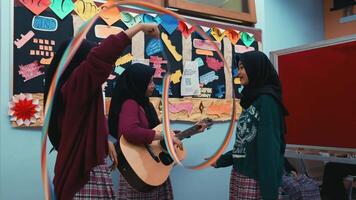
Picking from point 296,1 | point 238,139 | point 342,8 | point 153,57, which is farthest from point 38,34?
point 342,8

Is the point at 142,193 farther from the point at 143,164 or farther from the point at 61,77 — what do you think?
the point at 61,77

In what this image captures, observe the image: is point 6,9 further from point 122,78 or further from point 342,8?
point 342,8

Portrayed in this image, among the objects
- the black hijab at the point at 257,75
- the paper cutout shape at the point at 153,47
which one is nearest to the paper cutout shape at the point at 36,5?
the paper cutout shape at the point at 153,47

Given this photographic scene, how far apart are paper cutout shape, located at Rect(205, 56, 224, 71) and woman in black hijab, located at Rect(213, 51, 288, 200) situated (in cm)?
77

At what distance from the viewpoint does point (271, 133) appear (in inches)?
62.3

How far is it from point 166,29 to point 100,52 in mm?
1343

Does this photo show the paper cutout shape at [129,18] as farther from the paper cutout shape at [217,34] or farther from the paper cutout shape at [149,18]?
the paper cutout shape at [217,34]

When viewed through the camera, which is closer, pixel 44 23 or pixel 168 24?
pixel 44 23

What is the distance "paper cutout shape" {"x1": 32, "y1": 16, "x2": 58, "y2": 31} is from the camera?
6.45 feet

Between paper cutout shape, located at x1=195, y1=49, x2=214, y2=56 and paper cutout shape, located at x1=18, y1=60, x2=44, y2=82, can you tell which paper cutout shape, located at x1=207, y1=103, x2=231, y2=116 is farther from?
paper cutout shape, located at x1=18, y1=60, x2=44, y2=82

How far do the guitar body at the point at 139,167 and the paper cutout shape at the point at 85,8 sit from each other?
79cm

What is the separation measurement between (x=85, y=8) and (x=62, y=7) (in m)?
0.14

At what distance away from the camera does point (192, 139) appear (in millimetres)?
2596

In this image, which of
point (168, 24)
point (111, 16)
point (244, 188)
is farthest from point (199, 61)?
point (244, 188)
